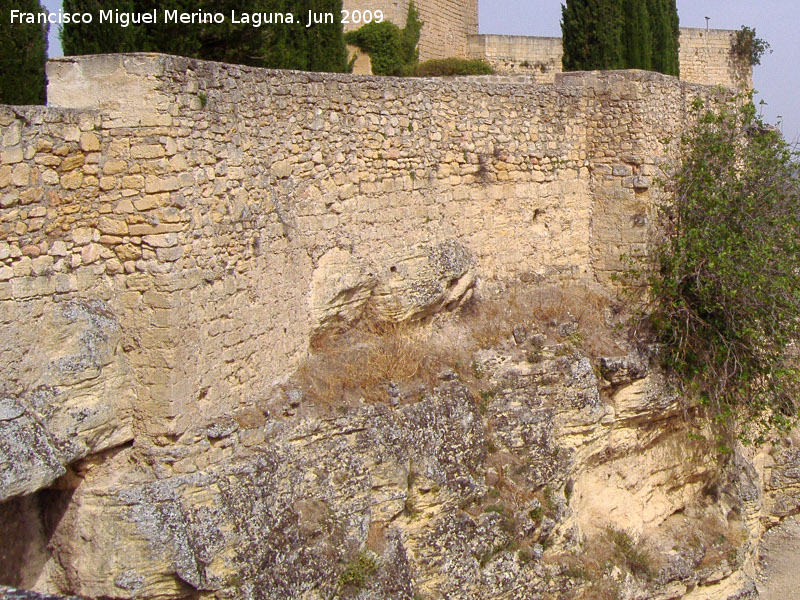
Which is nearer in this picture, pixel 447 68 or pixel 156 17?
pixel 156 17

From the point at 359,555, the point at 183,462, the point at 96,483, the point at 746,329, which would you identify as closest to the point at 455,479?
the point at 359,555

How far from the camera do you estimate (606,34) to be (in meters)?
14.8

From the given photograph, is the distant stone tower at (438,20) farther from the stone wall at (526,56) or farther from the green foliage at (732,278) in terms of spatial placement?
the green foliage at (732,278)

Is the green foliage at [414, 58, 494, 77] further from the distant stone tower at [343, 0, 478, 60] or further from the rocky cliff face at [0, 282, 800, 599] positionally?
the rocky cliff face at [0, 282, 800, 599]

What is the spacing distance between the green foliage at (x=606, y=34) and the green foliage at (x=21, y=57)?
32.5ft

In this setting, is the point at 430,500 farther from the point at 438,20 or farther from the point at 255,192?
the point at 438,20

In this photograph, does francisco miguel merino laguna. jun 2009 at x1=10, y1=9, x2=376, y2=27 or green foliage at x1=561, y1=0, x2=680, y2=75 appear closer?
francisco miguel merino laguna. jun 2009 at x1=10, y1=9, x2=376, y2=27

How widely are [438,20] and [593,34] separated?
3700 mm

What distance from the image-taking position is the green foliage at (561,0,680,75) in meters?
14.8

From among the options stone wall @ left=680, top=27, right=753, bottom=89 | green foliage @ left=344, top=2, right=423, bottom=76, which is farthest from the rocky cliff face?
stone wall @ left=680, top=27, right=753, bottom=89

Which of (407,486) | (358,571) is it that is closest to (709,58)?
(407,486)

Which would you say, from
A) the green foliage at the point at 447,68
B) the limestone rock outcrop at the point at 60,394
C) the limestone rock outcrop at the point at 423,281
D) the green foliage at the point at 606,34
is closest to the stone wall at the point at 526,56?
the green foliage at the point at 447,68

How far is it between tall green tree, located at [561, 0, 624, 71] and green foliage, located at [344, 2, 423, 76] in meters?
2.83

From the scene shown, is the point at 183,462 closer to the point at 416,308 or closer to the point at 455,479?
the point at 455,479
